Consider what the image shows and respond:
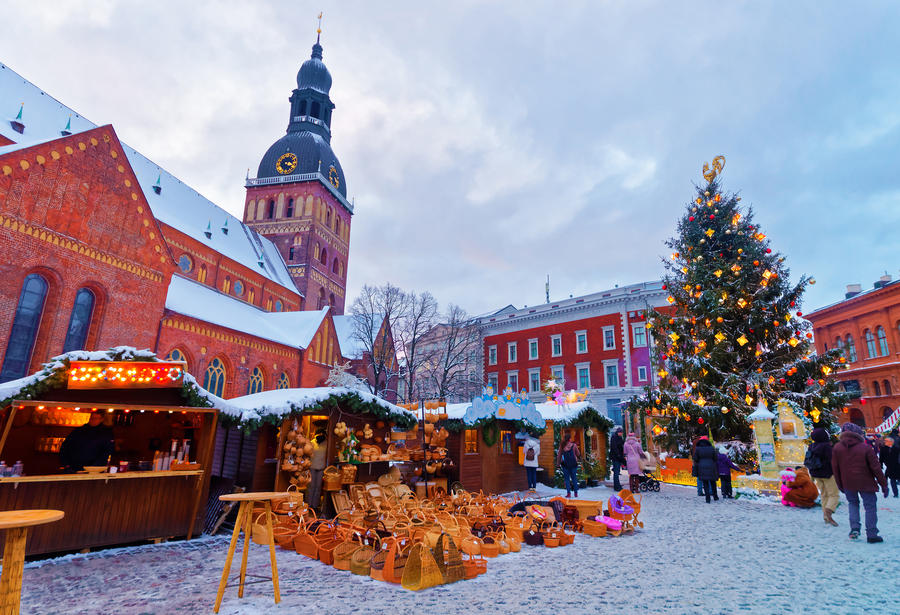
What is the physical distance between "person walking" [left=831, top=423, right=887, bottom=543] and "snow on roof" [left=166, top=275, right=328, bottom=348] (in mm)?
21903

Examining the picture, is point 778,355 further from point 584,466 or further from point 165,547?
point 165,547

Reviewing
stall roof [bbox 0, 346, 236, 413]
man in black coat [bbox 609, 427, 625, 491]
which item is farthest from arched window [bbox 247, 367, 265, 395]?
man in black coat [bbox 609, 427, 625, 491]

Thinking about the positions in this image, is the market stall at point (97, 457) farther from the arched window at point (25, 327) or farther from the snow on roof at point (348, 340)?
the snow on roof at point (348, 340)

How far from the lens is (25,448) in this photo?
8531mm

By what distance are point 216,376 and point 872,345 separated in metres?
43.1

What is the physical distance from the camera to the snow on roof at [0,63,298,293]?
20.1 meters

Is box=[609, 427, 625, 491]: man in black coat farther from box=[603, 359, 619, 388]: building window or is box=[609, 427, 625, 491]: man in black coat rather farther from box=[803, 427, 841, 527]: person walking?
box=[603, 359, 619, 388]: building window

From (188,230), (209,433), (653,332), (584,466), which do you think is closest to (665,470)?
(584,466)

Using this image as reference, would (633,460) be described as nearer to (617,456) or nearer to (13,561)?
(617,456)

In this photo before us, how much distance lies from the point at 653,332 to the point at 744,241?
463 cm

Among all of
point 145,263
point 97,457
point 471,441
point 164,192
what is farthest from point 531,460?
point 164,192

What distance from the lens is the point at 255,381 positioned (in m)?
24.7

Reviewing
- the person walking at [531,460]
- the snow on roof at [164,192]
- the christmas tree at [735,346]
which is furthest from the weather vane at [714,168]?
the snow on roof at [164,192]

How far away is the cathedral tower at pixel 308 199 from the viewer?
3997cm
